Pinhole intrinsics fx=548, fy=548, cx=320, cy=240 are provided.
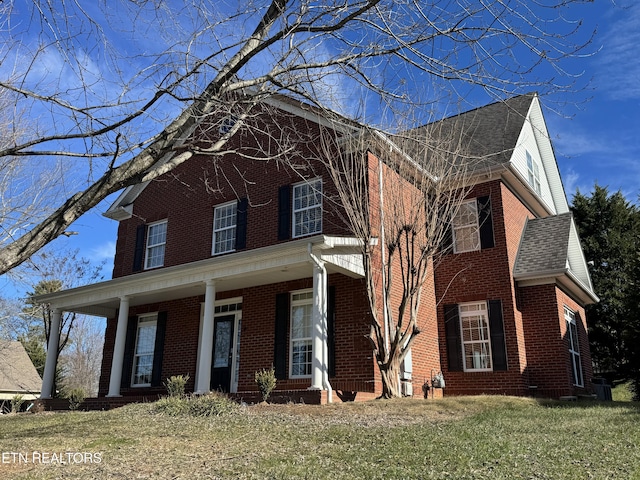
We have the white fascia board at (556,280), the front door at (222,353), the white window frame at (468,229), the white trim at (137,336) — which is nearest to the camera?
the white fascia board at (556,280)

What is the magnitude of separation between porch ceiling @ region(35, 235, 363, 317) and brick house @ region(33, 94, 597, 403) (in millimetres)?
36

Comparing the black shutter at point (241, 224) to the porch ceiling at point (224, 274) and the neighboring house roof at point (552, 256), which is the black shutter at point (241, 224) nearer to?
the porch ceiling at point (224, 274)

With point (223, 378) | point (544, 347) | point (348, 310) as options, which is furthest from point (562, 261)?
point (223, 378)

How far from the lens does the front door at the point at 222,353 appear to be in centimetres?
1387

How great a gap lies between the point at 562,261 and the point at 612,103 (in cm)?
733

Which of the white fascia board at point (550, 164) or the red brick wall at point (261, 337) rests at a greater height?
the white fascia board at point (550, 164)

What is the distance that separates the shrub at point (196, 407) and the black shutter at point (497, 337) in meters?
6.71

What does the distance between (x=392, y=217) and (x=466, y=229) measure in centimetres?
361

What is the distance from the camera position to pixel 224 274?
12273 millimetres

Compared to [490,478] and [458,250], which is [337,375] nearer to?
[458,250]

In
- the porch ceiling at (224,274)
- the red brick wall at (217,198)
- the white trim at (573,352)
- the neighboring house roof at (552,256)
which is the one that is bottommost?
the white trim at (573,352)

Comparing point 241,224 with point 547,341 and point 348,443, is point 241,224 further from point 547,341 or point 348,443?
point 348,443

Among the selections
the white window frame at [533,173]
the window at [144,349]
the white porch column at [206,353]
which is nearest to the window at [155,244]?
the window at [144,349]

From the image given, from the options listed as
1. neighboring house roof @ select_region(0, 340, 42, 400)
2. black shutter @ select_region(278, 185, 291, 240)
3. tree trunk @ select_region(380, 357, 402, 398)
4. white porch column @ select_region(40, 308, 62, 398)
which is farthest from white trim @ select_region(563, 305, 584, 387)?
neighboring house roof @ select_region(0, 340, 42, 400)
